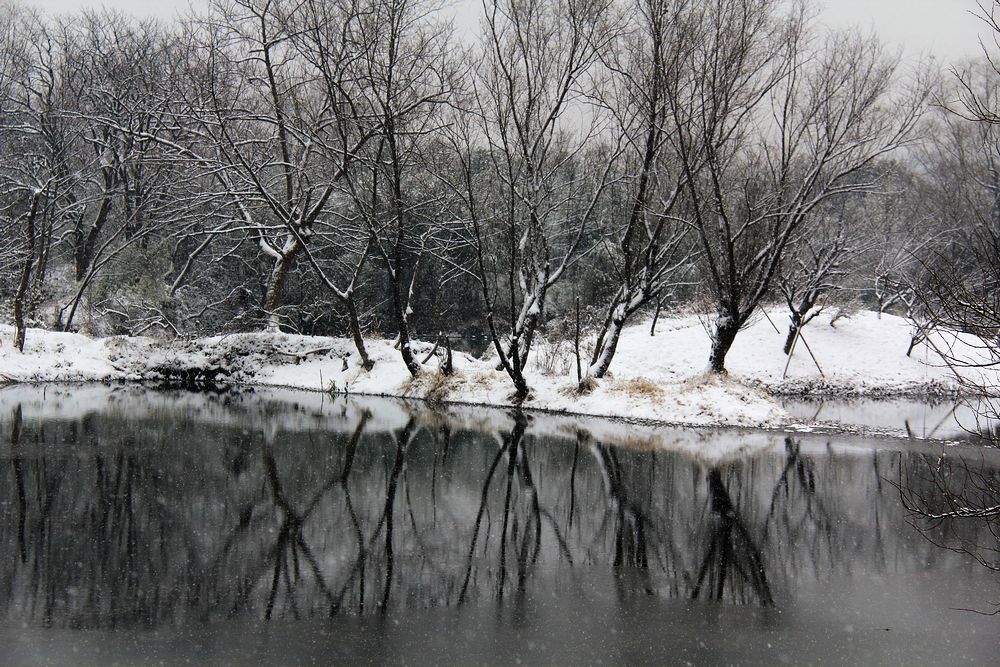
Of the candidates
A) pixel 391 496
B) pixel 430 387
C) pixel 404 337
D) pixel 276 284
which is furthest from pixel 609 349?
pixel 276 284

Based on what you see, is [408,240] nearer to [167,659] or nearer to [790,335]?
[790,335]

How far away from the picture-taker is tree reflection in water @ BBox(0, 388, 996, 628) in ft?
21.4

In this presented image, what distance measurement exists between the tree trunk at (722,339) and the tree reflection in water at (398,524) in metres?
4.82

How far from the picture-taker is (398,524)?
8.62 meters

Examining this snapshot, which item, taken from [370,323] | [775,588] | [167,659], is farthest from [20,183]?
[775,588]

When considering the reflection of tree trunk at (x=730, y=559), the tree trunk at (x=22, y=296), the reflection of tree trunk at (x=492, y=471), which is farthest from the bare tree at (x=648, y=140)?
the tree trunk at (x=22, y=296)

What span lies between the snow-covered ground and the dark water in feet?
19.5

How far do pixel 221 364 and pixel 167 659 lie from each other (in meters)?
20.1

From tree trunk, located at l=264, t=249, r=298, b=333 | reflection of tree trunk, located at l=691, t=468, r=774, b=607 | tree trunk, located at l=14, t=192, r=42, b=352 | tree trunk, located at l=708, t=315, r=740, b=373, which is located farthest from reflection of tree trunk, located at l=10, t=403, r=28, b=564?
tree trunk, located at l=708, t=315, r=740, b=373

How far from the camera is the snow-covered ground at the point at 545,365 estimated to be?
1978cm

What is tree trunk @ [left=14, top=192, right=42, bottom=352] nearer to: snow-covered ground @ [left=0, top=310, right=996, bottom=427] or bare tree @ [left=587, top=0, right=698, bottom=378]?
snow-covered ground @ [left=0, top=310, right=996, bottom=427]

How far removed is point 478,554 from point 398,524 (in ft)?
4.21

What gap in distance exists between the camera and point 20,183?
2378cm

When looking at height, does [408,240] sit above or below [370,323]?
above
